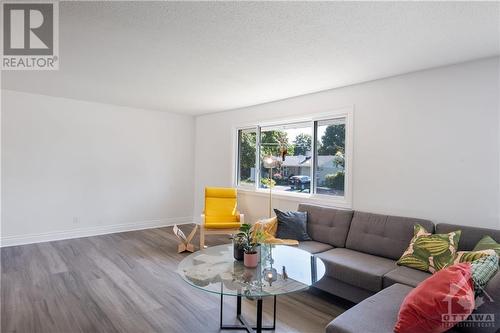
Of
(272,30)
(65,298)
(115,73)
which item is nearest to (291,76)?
(272,30)

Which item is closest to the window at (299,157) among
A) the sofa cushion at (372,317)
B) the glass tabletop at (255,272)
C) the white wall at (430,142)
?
the white wall at (430,142)

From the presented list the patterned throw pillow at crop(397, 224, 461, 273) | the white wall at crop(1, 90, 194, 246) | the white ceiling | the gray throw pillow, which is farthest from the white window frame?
the white wall at crop(1, 90, 194, 246)

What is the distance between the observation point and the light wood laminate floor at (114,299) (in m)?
2.40

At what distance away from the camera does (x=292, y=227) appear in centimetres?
346

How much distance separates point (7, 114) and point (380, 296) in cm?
546

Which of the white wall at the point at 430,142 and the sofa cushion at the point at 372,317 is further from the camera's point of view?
the white wall at the point at 430,142

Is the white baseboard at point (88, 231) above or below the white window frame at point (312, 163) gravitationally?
below

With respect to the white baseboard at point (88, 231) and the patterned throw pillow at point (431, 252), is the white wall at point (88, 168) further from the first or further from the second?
the patterned throw pillow at point (431, 252)

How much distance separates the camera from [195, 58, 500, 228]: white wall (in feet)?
8.75

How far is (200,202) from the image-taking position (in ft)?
20.6

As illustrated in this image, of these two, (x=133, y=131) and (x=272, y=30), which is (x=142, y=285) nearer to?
(x=272, y=30)

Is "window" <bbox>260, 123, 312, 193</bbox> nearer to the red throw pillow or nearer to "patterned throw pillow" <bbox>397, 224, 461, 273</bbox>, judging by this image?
"patterned throw pillow" <bbox>397, 224, 461, 273</bbox>

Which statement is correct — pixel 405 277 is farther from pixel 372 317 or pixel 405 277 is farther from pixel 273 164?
pixel 273 164

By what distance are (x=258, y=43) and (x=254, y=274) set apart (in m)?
1.95
